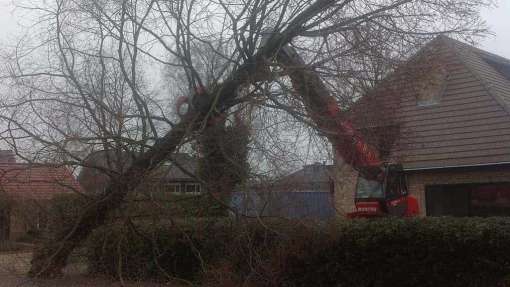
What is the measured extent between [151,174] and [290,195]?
9.25ft

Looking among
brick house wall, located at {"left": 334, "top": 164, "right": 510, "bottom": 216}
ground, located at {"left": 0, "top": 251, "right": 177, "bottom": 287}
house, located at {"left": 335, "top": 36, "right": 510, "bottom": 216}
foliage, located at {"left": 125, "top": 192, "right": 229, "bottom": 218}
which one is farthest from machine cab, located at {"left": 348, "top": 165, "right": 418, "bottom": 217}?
ground, located at {"left": 0, "top": 251, "right": 177, "bottom": 287}

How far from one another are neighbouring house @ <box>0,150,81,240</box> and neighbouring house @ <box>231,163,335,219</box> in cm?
367

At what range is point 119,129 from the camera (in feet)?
41.5

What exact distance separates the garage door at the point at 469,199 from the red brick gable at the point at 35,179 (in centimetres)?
1032

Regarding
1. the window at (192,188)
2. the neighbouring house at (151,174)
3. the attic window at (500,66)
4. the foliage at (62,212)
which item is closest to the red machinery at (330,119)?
the neighbouring house at (151,174)

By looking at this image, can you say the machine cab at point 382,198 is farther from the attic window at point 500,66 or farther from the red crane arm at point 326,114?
the attic window at point 500,66

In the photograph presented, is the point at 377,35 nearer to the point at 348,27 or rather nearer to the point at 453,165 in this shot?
the point at 348,27

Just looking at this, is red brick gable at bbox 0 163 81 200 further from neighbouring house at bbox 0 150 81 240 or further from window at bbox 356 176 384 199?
window at bbox 356 176 384 199

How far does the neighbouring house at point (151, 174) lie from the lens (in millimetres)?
12508

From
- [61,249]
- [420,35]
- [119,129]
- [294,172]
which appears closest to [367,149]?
[294,172]

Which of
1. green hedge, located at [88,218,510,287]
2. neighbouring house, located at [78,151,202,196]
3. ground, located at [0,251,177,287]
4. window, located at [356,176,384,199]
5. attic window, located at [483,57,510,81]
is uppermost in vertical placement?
attic window, located at [483,57,510,81]

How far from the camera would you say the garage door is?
58.9 feet

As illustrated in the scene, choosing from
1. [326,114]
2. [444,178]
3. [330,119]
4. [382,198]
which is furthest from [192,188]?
[444,178]

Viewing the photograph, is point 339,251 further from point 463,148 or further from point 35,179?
point 463,148
